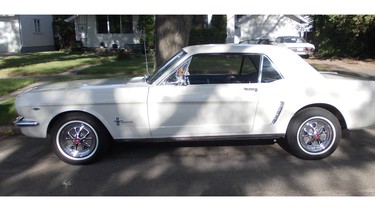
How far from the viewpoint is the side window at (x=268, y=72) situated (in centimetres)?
447

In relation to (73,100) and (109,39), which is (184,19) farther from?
(109,39)

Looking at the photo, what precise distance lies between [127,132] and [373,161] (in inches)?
131

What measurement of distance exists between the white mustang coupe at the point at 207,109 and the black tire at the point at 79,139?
0.04 ft

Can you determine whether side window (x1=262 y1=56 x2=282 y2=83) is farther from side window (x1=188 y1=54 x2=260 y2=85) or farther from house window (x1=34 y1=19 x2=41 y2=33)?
house window (x1=34 y1=19 x2=41 y2=33)

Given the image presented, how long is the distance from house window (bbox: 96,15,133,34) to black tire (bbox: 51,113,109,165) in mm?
21366

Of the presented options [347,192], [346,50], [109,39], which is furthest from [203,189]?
[109,39]

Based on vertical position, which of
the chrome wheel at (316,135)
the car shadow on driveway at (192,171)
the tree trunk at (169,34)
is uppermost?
the tree trunk at (169,34)

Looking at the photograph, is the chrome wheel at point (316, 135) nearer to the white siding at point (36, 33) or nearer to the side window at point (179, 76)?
the side window at point (179, 76)

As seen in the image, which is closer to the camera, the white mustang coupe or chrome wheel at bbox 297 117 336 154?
the white mustang coupe

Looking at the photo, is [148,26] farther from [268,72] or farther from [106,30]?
[268,72]

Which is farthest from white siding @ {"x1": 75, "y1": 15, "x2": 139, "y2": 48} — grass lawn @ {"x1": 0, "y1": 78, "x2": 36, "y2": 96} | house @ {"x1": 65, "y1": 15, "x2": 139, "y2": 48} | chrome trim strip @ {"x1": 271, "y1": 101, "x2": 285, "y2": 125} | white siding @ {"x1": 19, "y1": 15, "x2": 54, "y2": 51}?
chrome trim strip @ {"x1": 271, "y1": 101, "x2": 285, "y2": 125}

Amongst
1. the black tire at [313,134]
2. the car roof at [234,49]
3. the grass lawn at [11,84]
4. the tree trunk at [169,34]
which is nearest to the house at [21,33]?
the grass lawn at [11,84]

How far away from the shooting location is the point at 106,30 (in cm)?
2505

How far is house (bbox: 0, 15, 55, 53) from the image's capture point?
25.5 metres
